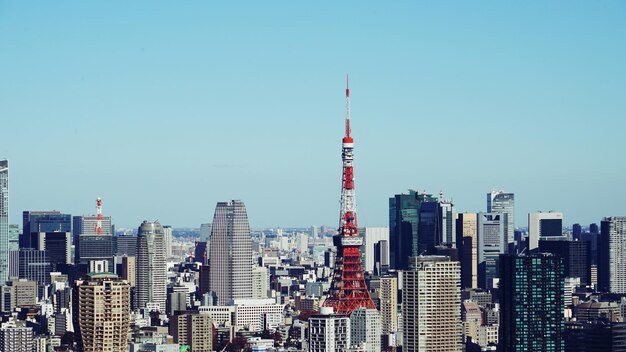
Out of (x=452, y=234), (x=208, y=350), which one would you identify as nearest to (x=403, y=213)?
(x=452, y=234)

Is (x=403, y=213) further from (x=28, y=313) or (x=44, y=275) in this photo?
(x=28, y=313)

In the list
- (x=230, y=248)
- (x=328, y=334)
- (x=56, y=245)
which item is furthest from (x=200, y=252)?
(x=328, y=334)

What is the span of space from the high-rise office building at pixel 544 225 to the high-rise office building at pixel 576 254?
110 inches

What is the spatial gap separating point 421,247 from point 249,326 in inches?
365

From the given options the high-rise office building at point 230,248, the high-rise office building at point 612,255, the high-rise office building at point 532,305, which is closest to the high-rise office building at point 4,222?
the high-rise office building at point 230,248

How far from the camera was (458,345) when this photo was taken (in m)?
34.9

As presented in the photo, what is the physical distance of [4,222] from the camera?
175 feet

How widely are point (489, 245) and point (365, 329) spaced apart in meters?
18.6

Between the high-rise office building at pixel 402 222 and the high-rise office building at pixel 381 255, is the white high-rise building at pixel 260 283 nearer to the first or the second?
the high-rise office building at pixel 381 255

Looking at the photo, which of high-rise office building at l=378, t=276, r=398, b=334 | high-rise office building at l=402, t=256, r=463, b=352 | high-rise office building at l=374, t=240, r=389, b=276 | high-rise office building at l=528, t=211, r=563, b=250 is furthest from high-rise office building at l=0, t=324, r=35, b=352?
high-rise office building at l=528, t=211, r=563, b=250

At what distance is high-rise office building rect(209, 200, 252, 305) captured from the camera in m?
52.2

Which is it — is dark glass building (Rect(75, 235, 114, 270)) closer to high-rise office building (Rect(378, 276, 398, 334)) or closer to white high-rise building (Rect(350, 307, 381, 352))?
high-rise office building (Rect(378, 276, 398, 334))

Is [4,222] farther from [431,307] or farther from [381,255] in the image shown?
[431,307]

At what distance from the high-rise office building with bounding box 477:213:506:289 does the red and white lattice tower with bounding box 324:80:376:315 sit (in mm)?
5692
